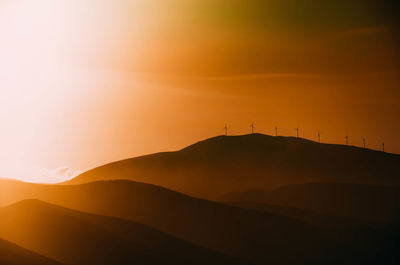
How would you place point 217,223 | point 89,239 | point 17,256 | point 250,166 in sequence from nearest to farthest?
point 17,256 < point 89,239 < point 217,223 < point 250,166

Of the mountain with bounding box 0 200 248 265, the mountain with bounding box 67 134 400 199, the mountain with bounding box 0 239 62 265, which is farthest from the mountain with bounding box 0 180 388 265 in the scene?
the mountain with bounding box 67 134 400 199

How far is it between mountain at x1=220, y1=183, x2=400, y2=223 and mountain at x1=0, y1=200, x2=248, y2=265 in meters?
25.8

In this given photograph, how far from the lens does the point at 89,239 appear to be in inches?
1902

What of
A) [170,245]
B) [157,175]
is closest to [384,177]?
[157,175]

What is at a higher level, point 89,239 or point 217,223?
point 217,223

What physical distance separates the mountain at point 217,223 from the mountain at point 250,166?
1566 inches

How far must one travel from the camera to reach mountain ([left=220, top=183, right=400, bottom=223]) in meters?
69.9

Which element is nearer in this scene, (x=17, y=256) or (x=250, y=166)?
(x=17, y=256)

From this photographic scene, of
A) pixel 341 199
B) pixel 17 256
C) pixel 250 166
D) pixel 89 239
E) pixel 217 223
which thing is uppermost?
pixel 250 166

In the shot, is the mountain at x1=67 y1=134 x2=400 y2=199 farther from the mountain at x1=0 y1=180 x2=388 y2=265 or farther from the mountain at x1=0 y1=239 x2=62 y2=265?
the mountain at x1=0 y1=239 x2=62 y2=265

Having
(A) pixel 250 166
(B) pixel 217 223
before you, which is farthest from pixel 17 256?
(A) pixel 250 166

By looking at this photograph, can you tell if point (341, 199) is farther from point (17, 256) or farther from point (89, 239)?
point (17, 256)

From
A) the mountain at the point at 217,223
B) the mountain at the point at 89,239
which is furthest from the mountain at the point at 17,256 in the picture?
the mountain at the point at 217,223

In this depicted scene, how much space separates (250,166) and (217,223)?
62363mm
